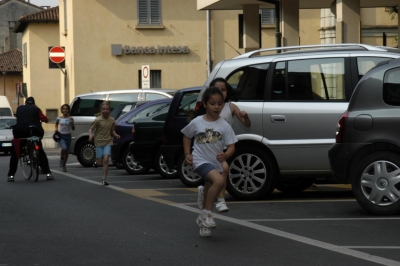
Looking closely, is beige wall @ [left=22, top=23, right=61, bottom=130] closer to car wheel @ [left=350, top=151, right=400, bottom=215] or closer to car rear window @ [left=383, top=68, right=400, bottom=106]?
car rear window @ [left=383, top=68, right=400, bottom=106]

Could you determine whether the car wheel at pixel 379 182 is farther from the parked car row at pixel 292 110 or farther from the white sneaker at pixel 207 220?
the white sneaker at pixel 207 220

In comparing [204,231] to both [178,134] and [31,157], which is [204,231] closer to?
[178,134]

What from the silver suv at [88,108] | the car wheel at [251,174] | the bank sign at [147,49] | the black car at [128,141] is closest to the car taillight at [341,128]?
the car wheel at [251,174]

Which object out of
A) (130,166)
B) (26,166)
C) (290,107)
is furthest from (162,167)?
(290,107)

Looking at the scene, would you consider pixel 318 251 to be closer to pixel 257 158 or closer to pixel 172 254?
pixel 172 254

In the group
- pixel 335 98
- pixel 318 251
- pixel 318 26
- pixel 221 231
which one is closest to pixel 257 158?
pixel 335 98

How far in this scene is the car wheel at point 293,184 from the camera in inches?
566

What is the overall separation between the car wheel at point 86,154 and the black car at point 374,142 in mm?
13915

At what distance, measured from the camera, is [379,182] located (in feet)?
36.1

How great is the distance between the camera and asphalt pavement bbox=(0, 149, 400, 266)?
26.8 ft

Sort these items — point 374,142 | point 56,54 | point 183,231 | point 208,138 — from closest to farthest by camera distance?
1. point 208,138
2. point 183,231
3. point 374,142
4. point 56,54

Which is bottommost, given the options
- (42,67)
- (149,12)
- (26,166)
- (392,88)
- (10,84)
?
(26,166)

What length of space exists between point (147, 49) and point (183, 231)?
3400 cm

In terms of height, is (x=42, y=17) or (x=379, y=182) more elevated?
(x=42, y=17)
